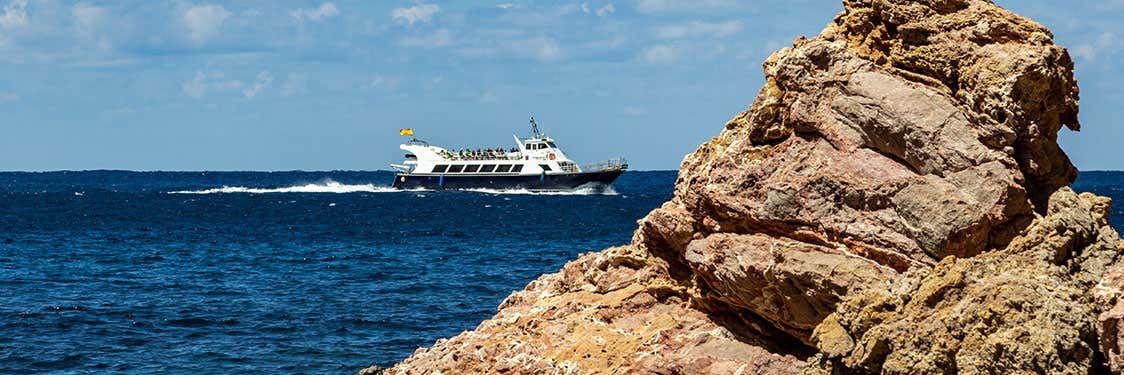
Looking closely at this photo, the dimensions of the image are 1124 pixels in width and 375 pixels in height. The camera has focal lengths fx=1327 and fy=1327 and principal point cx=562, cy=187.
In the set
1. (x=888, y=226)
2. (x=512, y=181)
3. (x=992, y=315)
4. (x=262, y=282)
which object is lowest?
(x=262, y=282)

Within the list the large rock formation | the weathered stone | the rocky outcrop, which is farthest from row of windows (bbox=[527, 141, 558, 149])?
the weathered stone

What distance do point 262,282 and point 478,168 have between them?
230 feet

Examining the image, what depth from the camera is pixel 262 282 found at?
111 ft

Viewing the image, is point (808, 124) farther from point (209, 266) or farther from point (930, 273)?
point (209, 266)

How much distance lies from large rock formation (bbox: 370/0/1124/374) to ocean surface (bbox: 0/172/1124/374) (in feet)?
35.9

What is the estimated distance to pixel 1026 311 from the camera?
7109mm

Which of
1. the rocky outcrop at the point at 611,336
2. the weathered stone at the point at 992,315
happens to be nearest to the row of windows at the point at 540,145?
the rocky outcrop at the point at 611,336

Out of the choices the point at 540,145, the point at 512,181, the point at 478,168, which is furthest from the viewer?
the point at 478,168

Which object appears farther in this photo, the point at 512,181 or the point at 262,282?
the point at 512,181

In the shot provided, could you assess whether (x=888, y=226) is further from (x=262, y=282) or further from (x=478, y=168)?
(x=478, y=168)

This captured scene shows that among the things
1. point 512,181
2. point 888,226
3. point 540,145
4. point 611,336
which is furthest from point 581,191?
point 888,226

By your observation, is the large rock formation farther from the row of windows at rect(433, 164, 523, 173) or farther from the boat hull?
the row of windows at rect(433, 164, 523, 173)

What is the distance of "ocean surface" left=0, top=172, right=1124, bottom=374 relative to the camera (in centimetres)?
2177

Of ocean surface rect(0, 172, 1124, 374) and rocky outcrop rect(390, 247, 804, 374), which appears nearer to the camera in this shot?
rocky outcrop rect(390, 247, 804, 374)
